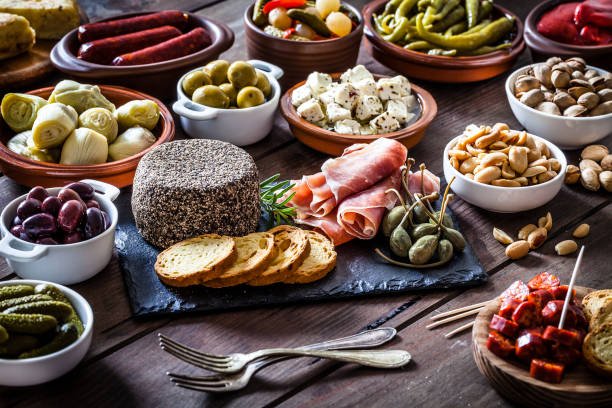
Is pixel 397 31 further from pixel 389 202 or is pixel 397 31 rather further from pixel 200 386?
pixel 200 386

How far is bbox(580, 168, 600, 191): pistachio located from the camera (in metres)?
2.02

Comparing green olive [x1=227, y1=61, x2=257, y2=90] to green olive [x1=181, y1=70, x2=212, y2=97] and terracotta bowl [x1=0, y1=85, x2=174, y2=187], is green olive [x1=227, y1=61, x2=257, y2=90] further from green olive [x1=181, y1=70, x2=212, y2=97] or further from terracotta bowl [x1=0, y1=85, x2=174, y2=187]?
terracotta bowl [x1=0, y1=85, x2=174, y2=187]

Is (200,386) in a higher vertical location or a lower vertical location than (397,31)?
lower

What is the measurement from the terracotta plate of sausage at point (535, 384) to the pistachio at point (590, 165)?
95cm

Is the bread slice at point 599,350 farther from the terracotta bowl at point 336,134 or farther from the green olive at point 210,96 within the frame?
the green olive at point 210,96

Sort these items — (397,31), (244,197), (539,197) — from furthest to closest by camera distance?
1. (397,31)
2. (539,197)
3. (244,197)

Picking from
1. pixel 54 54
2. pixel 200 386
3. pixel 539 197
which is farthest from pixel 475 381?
pixel 54 54

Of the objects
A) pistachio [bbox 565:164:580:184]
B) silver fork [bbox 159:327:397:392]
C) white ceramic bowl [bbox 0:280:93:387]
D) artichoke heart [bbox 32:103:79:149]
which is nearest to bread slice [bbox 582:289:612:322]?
silver fork [bbox 159:327:397:392]

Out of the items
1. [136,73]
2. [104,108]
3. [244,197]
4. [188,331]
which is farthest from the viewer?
[136,73]

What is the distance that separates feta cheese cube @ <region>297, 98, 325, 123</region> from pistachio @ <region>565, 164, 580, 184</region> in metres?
0.79

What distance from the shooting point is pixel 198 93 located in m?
2.11

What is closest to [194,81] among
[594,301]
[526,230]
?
[526,230]

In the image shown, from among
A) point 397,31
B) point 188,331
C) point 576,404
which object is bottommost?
point 188,331

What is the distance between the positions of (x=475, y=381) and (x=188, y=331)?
645 millimetres
